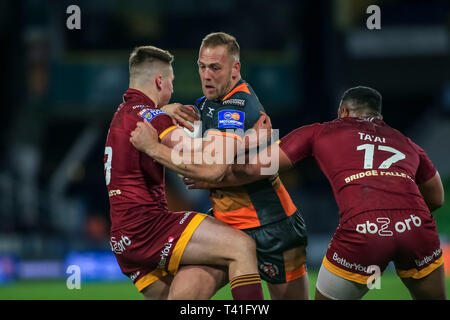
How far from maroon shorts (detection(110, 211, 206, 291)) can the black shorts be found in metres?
0.61

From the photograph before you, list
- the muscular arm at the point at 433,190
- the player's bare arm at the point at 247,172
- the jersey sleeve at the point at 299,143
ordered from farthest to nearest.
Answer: the muscular arm at the point at 433,190, the player's bare arm at the point at 247,172, the jersey sleeve at the point at 299,143

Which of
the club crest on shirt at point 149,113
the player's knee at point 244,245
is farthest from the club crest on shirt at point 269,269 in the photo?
the club crest on shirt at point 149,113

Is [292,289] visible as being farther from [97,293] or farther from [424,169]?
[97,293]

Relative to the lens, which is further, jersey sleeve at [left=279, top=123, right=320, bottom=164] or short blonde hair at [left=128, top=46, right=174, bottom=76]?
short blonde hair at [left=128, top=46, right=174, bottom=76]

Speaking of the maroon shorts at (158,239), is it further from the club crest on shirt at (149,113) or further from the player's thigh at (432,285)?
the player's thigh at (432,285)

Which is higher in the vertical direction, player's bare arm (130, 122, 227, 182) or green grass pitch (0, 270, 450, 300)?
player's bare arm (130, 122, 227, 182)

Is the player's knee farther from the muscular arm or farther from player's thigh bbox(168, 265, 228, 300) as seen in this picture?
the muscular arm

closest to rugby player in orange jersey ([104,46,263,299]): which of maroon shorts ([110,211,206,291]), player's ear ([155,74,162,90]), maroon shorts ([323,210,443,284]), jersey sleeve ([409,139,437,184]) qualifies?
maroon shorts ([110,211,206,291])

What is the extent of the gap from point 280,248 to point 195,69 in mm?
14182

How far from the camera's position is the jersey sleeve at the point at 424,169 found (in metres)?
4.95

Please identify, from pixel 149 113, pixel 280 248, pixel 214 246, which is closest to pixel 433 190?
pixel 280 248

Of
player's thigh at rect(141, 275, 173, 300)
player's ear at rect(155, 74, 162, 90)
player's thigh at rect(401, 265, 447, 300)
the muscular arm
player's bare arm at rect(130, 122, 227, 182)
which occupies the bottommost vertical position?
player's thigh at rect(141, 275, 173, 300)

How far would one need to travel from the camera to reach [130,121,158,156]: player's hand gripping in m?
4.62

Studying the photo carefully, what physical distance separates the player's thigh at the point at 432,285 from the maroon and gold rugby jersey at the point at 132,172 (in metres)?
1.90
